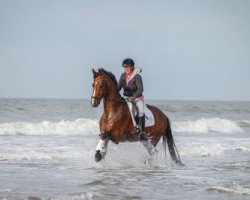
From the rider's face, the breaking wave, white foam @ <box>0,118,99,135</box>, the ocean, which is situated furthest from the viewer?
the breaking wave

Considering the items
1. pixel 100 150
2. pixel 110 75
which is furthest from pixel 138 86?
pixel 100 150

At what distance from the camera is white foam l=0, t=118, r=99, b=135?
28948 millimetres

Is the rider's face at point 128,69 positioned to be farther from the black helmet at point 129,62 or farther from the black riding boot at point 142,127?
the black riding boot at point 142,127

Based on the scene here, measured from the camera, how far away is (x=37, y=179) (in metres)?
9.93

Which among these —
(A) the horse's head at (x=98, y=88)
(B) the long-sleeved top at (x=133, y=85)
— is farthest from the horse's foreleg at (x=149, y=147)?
(A) the horse's head at (x=98, y=88)

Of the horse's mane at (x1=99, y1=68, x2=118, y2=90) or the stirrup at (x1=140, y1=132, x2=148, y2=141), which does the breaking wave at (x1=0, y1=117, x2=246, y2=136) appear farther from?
the horse's mane at (x1=99, y1=68, x2=118, y2=90)

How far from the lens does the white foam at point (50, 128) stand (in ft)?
95.0

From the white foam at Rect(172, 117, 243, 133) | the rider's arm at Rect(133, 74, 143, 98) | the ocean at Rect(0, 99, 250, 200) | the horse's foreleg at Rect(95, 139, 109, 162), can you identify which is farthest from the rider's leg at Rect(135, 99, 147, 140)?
the white foam at Rect(172, 117, 243, 133)

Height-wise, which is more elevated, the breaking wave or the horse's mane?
the horse's mane

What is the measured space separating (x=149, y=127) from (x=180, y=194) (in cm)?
447

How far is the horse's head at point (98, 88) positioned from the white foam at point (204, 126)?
21293mm

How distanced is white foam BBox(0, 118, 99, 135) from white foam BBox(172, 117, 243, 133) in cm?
514

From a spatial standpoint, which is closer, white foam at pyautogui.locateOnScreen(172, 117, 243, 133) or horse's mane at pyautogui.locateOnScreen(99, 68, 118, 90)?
horse's mane at pyautogui.locateOnScreen(99, 68, 118, 90)

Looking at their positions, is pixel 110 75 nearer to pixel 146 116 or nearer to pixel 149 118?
pixel 146 116
